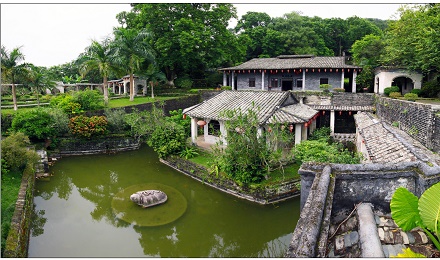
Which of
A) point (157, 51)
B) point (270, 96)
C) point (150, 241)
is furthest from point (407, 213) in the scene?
point (157, 51)

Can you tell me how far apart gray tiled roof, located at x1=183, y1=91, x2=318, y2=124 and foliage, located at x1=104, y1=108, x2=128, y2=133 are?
4.74 m

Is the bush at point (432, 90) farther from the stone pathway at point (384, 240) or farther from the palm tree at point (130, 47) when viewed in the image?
the palm tree at point (130, 47)

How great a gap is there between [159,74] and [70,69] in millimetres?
22551

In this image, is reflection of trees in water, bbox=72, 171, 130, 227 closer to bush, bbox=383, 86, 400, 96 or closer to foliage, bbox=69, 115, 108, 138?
foliage, bbox=69, 115, 108, 138

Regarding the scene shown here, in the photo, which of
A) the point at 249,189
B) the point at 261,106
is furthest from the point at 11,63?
the point at 249,189

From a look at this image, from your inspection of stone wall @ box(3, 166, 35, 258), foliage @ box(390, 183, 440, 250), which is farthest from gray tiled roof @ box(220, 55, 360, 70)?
foliage @ box(390, 183, 440, 250)

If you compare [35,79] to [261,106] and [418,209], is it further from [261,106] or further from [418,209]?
[418,209]

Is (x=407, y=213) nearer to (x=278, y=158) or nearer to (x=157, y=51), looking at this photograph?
(x=278, y=158)

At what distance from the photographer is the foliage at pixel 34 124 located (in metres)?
16.4

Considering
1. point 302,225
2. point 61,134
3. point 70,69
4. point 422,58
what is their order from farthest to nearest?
point 70,69 → point 61,134 → point 422,58 → point 302,225

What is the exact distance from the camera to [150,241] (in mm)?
9164

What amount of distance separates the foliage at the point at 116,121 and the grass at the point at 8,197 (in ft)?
23.4

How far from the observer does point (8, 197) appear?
9805 millimetres

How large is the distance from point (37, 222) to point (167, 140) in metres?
6.74
